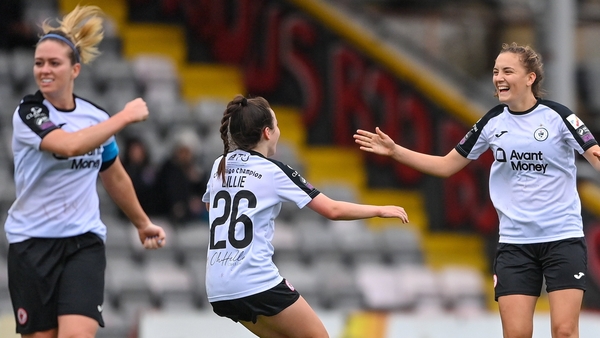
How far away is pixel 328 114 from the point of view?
12.9 m

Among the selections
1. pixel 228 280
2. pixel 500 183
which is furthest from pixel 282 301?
pixel 500 183

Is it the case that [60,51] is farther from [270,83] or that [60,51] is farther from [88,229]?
[270,83]

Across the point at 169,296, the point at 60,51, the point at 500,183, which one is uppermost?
the point at 60,51

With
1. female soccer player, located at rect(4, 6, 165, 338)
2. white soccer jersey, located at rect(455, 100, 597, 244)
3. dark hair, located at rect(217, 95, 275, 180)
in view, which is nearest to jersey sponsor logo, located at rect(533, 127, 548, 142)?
white soccer jersey, located at rect(455, 100, 597, 244)

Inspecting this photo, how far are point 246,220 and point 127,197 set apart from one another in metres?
0.93

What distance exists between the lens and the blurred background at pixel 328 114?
35.6 ft

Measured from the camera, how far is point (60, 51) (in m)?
5.34

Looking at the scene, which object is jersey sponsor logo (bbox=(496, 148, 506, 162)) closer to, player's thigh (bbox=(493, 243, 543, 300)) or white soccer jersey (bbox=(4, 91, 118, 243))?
player's thigh (bbox=(493, 243, 543, 300))

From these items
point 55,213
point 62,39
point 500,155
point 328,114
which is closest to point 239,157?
point 55,213

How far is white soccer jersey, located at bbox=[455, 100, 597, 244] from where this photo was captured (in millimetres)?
5727

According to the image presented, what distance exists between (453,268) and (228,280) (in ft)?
24.3

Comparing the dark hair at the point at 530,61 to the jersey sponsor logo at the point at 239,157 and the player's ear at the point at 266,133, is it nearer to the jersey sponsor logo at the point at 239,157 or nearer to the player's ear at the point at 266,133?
the player's ear at the point at 266,133

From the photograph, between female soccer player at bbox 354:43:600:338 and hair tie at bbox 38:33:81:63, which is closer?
hair tie at bbox 38:33:81:63
